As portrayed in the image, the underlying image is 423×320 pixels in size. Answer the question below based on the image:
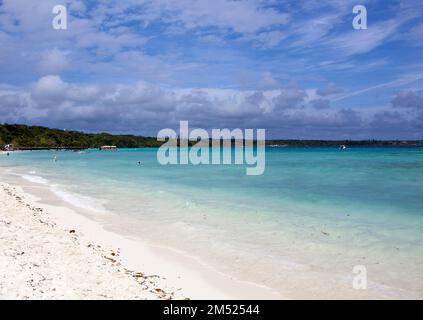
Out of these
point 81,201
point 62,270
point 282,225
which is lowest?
point 282,225

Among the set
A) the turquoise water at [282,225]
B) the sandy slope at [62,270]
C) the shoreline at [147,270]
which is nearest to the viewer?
the sandy slope at [62,270]

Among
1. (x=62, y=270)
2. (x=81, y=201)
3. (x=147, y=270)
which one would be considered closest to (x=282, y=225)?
(x=147, y=270)

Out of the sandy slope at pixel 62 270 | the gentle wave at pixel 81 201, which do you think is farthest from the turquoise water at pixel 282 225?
the sandy slope at pixel 62 270

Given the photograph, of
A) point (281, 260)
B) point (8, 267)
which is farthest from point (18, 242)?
point (281, 260)

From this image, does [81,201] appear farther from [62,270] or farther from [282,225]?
[62,270]

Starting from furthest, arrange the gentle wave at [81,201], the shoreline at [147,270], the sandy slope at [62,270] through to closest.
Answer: the gentle wave at [81,201], the shoreline at [147,270], the sandy slope at [62,270]

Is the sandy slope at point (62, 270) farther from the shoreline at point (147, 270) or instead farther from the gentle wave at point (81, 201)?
the gentle wave at point (81, 201)

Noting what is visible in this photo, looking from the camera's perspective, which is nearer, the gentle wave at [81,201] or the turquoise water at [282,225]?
the turquoise water at [282,225]

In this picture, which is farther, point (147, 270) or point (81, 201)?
point (81, 201)

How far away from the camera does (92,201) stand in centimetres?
2016

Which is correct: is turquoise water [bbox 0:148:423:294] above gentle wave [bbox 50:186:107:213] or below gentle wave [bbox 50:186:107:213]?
below

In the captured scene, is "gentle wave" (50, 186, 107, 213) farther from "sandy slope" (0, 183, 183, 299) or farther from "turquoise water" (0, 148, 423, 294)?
"sandy slope" (0, 183, 183, 299)

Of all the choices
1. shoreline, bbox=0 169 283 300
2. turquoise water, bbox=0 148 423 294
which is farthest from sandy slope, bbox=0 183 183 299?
turquoise water, bbox=0 148 423 294

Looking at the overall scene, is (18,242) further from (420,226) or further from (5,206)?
(420,226)
